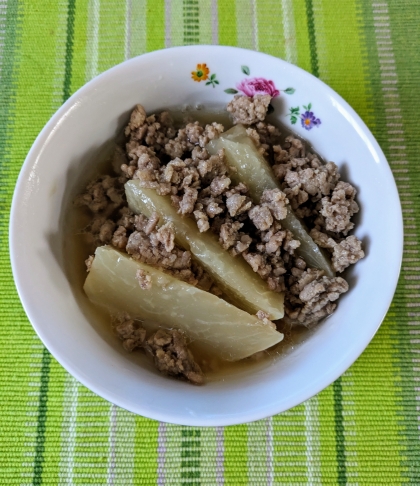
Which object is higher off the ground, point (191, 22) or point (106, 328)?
point (191, 22)

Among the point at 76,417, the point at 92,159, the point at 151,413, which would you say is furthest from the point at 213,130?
the point at 76,417

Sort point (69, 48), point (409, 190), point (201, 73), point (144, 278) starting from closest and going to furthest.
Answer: point (144, 278) → point (201, 73) → point (409, 190) → point (69, 48)

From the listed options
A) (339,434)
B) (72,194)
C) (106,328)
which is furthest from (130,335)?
(339,434)

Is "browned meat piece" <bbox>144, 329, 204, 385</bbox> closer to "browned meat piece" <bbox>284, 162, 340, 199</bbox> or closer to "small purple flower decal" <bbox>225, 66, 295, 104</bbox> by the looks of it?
"browned meat piece" <bbox>284, 162, 340, 199</bbox>

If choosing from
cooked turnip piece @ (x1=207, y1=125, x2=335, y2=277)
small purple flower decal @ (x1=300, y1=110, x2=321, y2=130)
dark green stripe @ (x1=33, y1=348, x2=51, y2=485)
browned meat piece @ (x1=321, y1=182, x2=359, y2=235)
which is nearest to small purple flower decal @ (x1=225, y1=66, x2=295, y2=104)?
small purple flower decal @ (x1=300, y1=110, x2=321, y2=130)

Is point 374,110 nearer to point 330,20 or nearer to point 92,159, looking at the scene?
point 330,20

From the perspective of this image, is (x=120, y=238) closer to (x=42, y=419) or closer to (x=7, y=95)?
(x=42, y=419)
